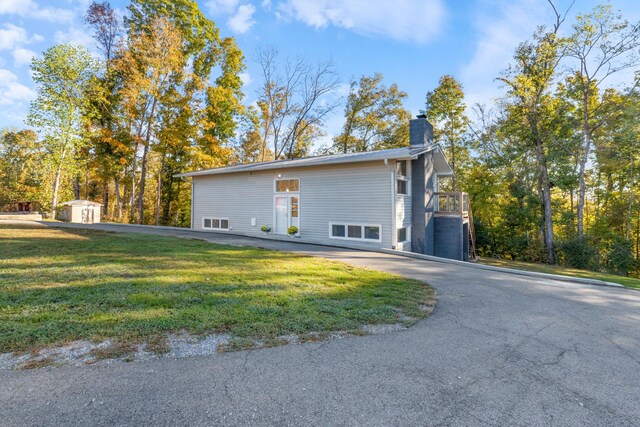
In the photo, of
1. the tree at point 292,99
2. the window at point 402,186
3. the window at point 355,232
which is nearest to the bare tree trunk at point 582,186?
Result: the window at point 402,186

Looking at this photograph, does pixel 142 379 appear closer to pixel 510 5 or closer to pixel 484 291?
pixel 484 291

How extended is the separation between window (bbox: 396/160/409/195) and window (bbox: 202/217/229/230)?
325 inches

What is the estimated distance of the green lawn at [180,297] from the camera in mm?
3271

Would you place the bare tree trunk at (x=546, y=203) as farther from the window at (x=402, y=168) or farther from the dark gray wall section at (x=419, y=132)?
the window at (x=402, y=168)

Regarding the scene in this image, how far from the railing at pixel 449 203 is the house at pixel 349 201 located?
0.15 feet

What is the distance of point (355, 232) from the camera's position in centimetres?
1138

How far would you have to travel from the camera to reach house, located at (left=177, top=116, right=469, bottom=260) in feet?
35.6

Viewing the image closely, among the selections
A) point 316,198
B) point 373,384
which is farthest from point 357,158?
point 373,384

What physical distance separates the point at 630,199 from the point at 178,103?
2849 cm

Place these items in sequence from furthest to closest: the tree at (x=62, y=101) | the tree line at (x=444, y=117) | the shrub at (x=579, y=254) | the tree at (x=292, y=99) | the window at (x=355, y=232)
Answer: the tree at (x=292, y=99) → the tree at (x=62, y=101) → the tree line at (x=444, y=117) → the shrub at (x=579, y=254) → the window at (x=355, y=232)

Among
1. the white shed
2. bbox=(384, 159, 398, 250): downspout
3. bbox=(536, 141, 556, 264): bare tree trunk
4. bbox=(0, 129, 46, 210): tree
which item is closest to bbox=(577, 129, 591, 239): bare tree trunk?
bbox=(536, 141, 556, 264): bare tree trunk

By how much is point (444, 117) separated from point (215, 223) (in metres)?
18.0

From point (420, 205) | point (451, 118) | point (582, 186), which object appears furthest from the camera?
point (451, 118)

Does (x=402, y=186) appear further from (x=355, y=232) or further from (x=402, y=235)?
(x=355, y=232)
